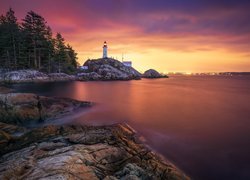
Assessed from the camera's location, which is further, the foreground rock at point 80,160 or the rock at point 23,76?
the rock at point 23,76

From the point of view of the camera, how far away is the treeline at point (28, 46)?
152 feet

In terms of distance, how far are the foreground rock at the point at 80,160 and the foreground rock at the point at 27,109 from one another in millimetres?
4928

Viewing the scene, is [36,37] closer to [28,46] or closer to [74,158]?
[28,46]

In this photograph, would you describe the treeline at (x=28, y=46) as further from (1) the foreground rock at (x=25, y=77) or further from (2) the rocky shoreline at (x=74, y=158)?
(2) the rocky shoreline at (x=74, y=158)

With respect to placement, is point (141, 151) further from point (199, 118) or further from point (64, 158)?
point (199, 118)

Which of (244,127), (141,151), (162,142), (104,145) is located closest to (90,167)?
(104,145)

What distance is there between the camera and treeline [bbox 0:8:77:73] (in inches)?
1829

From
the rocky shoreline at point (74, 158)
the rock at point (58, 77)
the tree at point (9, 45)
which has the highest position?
the tree at point (9, 45)

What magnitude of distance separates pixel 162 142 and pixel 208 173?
319cm

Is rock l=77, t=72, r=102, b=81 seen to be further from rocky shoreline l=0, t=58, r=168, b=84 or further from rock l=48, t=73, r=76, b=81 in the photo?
rock l=48, t=73, r=76, b=81

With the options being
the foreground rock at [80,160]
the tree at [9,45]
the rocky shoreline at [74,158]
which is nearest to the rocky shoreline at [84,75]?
the tree at [9,45]

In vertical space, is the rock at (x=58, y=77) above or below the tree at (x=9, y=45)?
below

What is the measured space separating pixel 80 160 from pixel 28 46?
53.9 m

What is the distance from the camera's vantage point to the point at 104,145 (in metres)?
6.58
